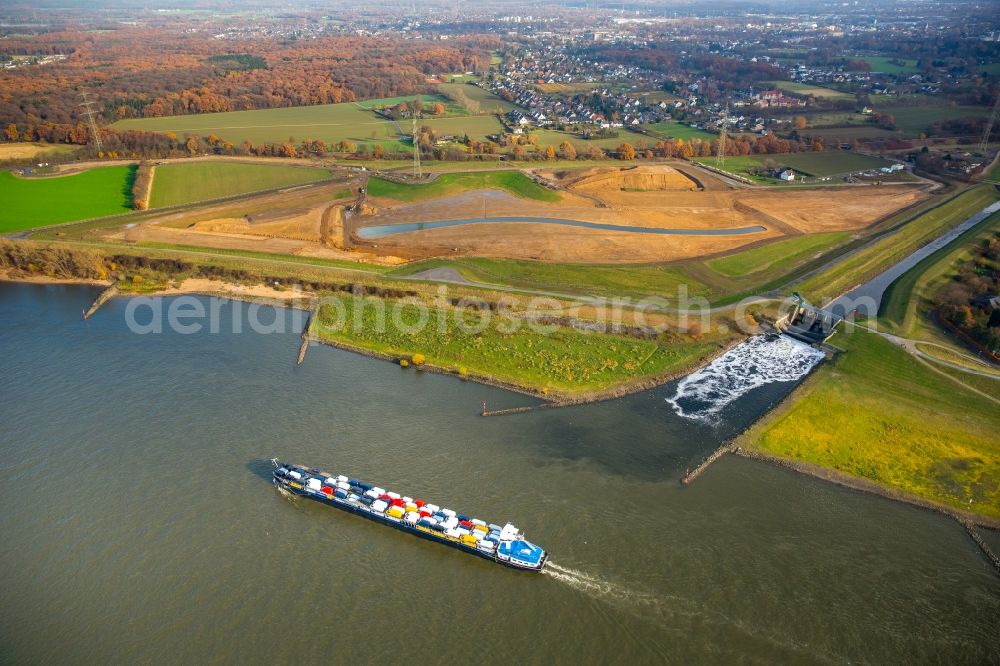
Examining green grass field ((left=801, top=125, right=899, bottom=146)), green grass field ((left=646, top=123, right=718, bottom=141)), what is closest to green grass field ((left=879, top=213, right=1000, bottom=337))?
green grass field ((left=801, top=125, right=899, bottom=146))

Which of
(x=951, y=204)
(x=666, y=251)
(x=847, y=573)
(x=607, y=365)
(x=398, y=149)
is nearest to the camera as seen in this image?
(x=847, y=573)

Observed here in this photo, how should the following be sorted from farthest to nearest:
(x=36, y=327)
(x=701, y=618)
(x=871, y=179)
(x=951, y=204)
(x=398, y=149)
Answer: (x=398, y=149) → (x=871, y=179) → (x=951, y=204) → (x=36, y=327) → (x=701, y=618)

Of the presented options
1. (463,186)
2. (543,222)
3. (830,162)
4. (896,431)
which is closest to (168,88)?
(463,186)

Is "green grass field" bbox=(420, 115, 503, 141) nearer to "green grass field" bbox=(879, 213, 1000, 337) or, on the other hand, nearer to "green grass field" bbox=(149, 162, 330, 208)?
"green grass field" bbox=(149, 162, 330, 208)

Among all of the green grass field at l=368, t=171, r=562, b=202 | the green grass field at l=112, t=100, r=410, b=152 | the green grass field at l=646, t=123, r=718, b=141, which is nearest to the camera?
the green grass field at l=368, t=171, r=562, b=202

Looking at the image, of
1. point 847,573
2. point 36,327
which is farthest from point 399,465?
point 36,327

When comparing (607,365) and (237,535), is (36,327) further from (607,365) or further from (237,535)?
(607,365)
